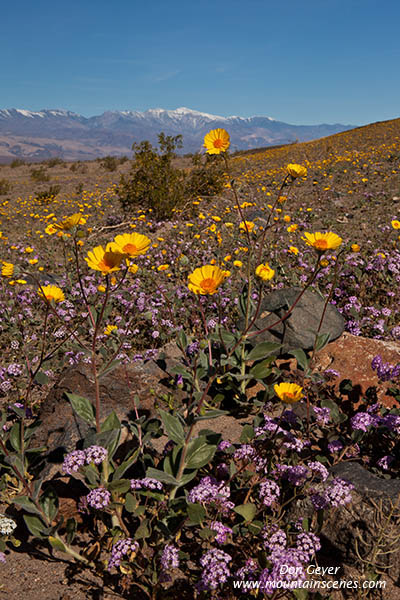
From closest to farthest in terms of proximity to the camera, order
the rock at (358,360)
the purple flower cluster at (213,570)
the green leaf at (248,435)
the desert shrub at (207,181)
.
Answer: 1. the purple flower cluster at (213,570)
2. the green leaf at (248,435)
3. the rock at (358,360)
4. the desert shrub at (207,181)

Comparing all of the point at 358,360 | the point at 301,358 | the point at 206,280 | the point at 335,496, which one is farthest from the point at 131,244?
the point at 358,360

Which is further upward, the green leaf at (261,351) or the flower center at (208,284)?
the flower center at (208,284)

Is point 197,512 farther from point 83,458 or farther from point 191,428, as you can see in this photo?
point 83,458

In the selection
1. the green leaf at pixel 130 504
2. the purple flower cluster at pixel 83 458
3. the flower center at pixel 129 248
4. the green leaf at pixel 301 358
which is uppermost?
the flower center at pixel 129 248

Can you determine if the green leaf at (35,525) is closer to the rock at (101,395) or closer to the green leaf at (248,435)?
the rock at (101,395)

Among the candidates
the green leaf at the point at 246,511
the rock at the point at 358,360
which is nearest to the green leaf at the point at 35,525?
the green leaf at the point at 246,511

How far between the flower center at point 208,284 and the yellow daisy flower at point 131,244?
0.37m

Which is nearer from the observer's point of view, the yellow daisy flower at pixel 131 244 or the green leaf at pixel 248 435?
the yellow daisy flower at pixel 131 244

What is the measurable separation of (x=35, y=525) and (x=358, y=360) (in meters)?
2.87

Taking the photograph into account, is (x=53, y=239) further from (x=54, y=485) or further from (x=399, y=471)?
(x=399, y=471)

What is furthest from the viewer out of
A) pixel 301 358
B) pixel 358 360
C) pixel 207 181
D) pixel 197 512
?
pixel 207 181

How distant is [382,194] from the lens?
32.8 feet

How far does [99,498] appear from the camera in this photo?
1740mm

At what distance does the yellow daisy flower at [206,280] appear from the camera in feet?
6.06
